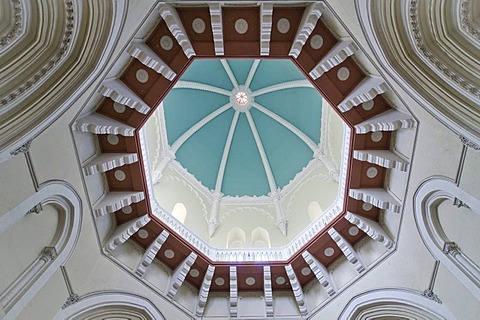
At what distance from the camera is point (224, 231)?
14.2m

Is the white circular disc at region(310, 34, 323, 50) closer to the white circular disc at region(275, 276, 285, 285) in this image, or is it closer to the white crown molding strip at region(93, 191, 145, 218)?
the white crown molding strip at region(93, 191, 145, 218)

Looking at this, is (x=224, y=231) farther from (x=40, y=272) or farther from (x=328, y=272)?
(x=40, y=272)

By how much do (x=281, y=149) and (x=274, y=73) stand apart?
354 cm

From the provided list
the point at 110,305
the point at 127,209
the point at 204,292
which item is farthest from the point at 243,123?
the point at 110,305

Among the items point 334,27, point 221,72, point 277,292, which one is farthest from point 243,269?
point 221,72

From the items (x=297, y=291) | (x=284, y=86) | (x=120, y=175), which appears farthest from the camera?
(x=284, y=86)

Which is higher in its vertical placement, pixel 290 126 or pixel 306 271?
pixel 290 126

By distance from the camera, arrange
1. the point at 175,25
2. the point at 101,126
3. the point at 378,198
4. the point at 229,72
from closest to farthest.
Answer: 1. the point at 175,25
2. the point at 101,126
3. the point at 378,198
4. the point at 229,72

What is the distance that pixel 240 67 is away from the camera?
57.1 feet

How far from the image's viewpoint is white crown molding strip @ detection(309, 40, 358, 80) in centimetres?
835

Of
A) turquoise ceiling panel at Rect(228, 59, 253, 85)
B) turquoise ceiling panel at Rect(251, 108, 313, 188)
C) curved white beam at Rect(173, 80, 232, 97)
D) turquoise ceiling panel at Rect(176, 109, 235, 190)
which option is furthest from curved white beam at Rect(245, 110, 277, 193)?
turquoise ceiling panel at Rect(228, 59, 253, 85)

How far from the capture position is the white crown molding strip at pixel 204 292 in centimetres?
1054

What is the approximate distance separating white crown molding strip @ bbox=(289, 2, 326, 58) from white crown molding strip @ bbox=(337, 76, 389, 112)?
1.76m

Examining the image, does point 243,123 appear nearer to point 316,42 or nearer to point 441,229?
point 316,42
